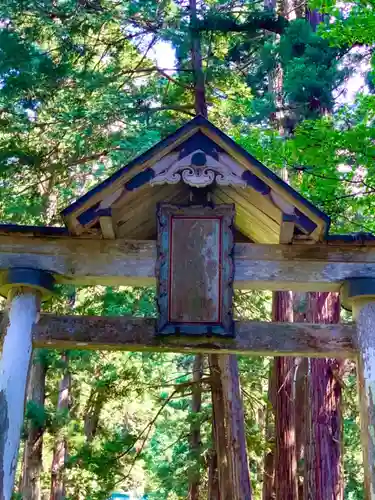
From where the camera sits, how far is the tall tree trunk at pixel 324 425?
31.2ft

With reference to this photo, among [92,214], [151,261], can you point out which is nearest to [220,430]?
[151,261]

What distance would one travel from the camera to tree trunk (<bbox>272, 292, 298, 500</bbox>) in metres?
10.4

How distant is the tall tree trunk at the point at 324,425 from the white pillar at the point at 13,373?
19.6ft

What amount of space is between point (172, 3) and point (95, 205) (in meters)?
7.78

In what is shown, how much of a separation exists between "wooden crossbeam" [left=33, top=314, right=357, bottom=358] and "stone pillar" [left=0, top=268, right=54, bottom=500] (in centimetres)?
16

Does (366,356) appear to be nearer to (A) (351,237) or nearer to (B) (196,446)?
(A) (351,237)

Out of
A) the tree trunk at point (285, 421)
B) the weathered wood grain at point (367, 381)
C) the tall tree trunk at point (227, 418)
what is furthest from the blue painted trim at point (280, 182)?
the tree trunk at point (285, 421)

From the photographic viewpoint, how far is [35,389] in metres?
13.9

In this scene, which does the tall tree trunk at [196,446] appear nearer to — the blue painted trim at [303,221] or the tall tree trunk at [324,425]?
the tall tree trunk at [324,425]

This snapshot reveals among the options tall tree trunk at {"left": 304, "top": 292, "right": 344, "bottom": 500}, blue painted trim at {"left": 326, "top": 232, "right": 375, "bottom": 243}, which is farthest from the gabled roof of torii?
tall tree trunk at {"left": 304, "top": 292, "right": 344, "bottom": 500}

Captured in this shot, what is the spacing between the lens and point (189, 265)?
5371 millimetres

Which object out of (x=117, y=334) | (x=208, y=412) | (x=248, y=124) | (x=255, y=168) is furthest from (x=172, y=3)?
(x=208, y=412)

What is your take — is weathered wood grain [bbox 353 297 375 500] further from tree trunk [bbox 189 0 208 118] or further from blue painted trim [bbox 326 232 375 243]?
tree trunk [bbox 189 0 208 118]

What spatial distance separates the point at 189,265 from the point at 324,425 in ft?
18.3
